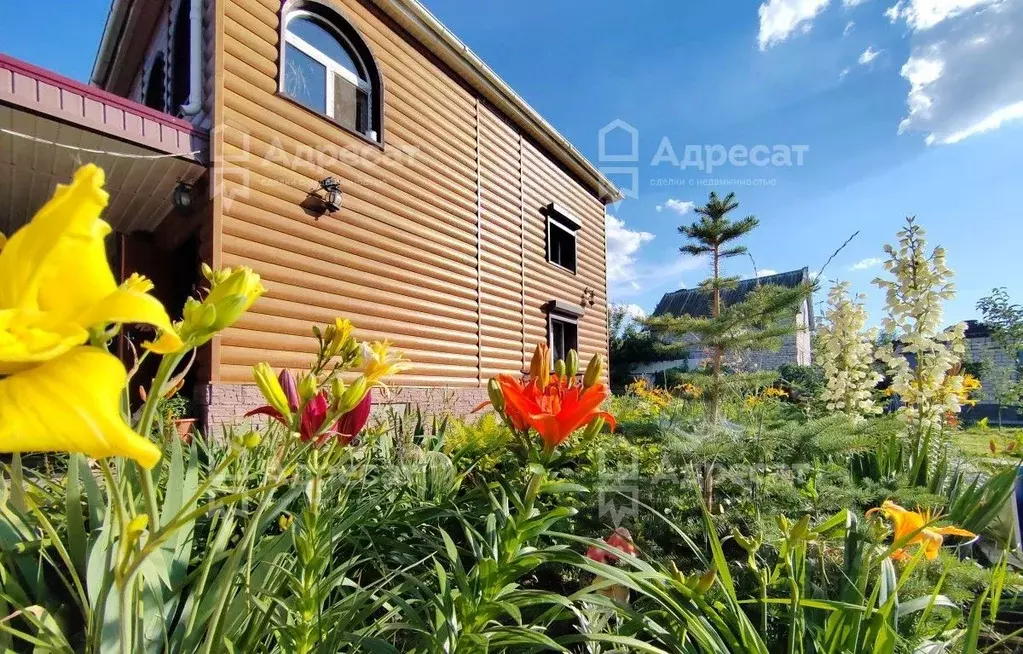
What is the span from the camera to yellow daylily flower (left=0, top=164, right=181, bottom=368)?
34cm

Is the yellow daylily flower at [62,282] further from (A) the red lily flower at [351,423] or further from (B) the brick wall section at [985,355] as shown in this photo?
(B) the brick wall section at [985,355]

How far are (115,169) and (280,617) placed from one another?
4.60 metres

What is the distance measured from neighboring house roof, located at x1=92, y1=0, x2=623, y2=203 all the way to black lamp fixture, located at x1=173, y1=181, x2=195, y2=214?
2.72 metres

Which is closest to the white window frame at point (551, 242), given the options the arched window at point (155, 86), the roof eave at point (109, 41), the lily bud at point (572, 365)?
the arched window at point (155, 86)

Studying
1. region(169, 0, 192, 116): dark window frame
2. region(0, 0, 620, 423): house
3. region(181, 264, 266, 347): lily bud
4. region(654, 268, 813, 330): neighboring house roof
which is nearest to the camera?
region(181, 264, 266, 347): lily bud

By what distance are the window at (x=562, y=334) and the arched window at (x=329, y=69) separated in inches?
186

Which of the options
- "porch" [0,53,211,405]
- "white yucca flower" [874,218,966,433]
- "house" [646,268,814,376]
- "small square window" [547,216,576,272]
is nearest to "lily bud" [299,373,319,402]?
"porch" [0,53,211,405]

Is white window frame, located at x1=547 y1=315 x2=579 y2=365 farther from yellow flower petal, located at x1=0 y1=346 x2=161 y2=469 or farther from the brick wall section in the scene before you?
the brick wall section

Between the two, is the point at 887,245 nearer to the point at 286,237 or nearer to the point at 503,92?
the point at 286,237

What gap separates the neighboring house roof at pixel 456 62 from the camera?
229 inches

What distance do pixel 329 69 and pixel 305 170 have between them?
1332 millimetres

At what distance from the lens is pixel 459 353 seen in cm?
681

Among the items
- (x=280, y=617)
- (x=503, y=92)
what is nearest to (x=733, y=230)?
(x=503, y=92)

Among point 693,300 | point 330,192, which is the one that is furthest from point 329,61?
point 693,300
